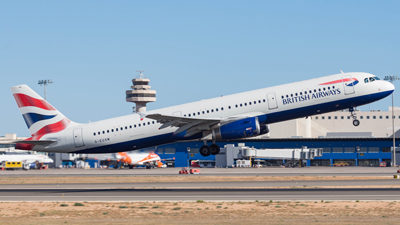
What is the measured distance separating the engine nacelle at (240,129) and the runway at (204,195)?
17.7 ft

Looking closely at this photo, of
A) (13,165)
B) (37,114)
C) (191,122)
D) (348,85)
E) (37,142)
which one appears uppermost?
(348,85)

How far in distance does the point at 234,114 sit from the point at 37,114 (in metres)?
22.5

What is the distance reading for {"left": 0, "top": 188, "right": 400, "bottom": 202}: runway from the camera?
44.0 metres

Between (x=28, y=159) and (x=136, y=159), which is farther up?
(x=28, y=159)

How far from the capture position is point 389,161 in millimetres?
137875

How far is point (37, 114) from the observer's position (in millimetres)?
57469

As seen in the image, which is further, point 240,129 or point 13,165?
point 13,165

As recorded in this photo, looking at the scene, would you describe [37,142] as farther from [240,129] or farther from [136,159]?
[136,159]

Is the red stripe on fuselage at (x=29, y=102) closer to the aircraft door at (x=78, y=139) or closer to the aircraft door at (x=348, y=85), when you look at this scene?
the aircraft door at (x=78, y=139)

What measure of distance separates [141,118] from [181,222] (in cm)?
2277

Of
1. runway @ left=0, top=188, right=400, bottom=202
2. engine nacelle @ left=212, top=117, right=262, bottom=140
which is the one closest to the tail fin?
runway @ left=0, top=188, right=400, bottom=202

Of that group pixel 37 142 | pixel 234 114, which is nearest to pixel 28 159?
pixel 37 142

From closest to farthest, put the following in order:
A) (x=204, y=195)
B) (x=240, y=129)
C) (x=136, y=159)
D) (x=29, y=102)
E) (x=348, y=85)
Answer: (x=204, y=195), (x=240, y=129), (x=348, y=85), (x=29, y=102), (x=136, y=159)

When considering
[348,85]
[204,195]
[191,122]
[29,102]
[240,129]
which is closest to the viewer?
[204,195]
